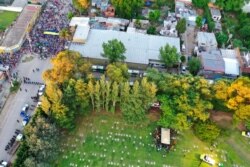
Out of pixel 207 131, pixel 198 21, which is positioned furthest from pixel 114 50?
pixel 198 21

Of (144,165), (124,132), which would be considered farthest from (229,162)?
(124,132)

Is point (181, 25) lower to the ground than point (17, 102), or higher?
higher

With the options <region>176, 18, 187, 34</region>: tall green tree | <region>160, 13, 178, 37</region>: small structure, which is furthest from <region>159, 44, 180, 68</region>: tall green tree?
<region>160, 13, 178, 37</region>: small structure

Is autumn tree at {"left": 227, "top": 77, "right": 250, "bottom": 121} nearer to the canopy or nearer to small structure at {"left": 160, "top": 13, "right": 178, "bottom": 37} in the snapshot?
the canopy

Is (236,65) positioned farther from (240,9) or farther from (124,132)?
(124,132)

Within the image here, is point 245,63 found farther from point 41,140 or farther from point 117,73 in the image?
point 41,140

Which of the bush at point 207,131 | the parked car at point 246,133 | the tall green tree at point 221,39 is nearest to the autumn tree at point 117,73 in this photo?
the bush at point 207,131

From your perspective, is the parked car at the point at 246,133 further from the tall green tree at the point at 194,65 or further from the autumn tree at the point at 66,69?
the autumn tree at the point at 66,69

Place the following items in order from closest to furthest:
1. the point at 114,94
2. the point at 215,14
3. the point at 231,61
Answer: the point at 114,94, the point at 231,61, the point at 215,14
